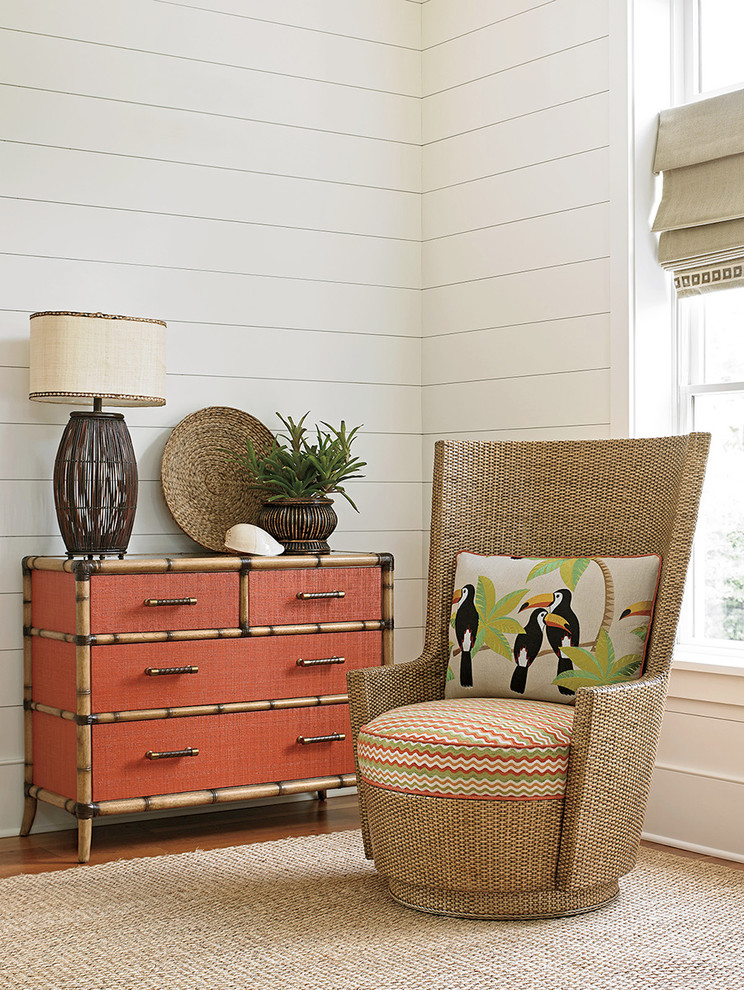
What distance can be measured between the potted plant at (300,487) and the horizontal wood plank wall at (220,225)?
29 centimetres

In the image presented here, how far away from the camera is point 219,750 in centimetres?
314

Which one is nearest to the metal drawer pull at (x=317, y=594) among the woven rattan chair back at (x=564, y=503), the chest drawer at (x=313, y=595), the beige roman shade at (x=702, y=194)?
the chest drawer at (x=313, y=595)

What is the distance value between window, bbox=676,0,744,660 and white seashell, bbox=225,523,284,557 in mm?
1189

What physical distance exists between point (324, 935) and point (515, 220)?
2275 mm

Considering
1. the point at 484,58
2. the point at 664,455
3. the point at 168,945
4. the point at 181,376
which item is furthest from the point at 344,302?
the point at 168,945

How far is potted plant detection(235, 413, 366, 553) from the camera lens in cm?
340

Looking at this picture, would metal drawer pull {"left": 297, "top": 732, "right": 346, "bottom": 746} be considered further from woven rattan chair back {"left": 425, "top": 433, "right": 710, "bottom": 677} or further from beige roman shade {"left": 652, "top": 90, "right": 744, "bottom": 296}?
beige roman shade {"left": 652, "top": 90, "right": 744, "bottom": 296}

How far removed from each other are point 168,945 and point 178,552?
1.42 m

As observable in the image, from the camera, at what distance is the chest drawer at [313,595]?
323 centimetres

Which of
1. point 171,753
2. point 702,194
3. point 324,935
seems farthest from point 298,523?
point 702,194

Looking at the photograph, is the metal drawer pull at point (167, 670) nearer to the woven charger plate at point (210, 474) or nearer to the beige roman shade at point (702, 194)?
the woven charger plate at point (210, 474)

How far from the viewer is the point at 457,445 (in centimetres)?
305

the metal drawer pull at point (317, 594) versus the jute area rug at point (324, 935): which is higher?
the metal drawer pull at point (317, 594)

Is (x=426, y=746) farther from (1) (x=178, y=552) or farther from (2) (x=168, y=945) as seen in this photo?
(1) (x=178, y=552)
